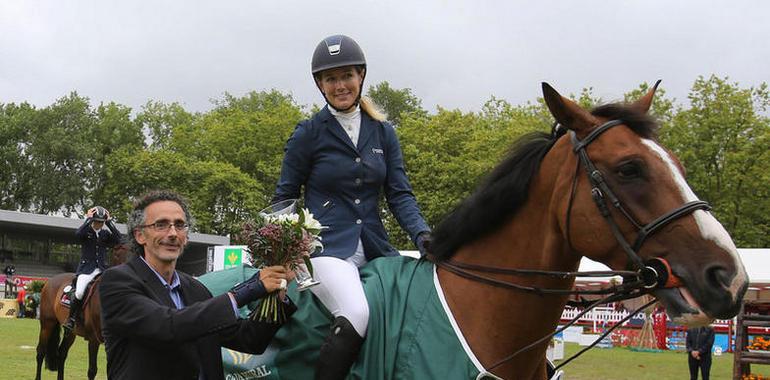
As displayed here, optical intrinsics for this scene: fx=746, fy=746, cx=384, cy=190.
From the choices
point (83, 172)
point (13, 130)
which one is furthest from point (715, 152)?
point (13, 130)

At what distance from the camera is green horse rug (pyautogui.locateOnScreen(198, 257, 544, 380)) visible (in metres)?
3.70

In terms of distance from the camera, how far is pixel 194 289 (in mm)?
4039

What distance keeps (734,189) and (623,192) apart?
115 ft

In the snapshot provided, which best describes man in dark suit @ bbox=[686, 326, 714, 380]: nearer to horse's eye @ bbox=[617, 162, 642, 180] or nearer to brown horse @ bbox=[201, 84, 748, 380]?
brown horse @ bbox=[201, 84, 748, 380]

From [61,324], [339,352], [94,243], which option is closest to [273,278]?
[339,352]

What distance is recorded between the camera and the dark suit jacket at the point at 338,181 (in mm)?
4371

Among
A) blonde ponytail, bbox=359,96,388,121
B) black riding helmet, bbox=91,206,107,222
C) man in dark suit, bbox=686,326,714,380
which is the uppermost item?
blonde ponytail, bbox=359,96,388,121

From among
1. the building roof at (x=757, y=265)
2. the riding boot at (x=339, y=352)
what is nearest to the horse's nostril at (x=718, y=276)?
the riding boot at (x=339, y=352)

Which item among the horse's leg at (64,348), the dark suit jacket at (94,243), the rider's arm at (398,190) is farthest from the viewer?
the dark suit jacket at (94,243)

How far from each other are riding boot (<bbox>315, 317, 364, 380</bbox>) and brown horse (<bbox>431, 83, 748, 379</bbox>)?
54 centimetres

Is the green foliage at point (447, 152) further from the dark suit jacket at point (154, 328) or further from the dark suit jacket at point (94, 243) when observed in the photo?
the dark suit jacket at point (154, 328)

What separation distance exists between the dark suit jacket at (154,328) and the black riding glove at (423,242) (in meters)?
1.19

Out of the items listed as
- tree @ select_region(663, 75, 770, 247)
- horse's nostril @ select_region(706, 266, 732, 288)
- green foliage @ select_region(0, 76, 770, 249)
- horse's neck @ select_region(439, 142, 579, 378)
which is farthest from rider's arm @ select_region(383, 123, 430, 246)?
tree @ select_region(663, 75, 770, 247)

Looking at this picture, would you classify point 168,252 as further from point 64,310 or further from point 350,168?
point 64,310
